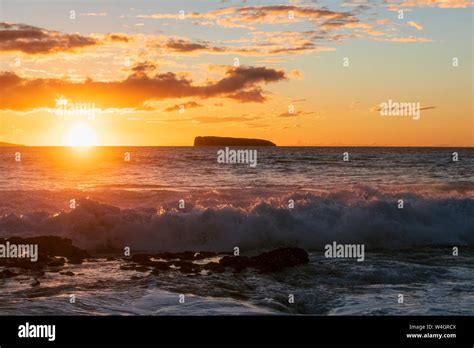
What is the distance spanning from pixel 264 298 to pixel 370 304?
2317 mm

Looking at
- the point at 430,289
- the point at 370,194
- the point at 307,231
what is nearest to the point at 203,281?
the point at 430,289

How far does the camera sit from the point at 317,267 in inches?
692

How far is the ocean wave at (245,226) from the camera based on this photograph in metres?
23.0

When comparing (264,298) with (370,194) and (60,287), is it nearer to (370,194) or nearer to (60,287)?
(60,287)

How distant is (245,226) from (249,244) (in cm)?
85

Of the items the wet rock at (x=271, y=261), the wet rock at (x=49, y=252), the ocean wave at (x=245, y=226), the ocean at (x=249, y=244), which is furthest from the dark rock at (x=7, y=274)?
the ocean wave at (x=245, y=226)

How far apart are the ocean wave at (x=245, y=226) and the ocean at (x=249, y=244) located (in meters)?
0.05

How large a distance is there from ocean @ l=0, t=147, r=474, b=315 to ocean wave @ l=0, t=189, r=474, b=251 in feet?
0.15

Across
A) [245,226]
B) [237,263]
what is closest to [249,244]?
[245,226]

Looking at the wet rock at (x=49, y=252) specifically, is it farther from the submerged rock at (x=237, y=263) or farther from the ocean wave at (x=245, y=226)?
the ocean wave at (x=245, y=226)

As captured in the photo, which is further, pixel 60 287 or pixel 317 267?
pixel 317 267

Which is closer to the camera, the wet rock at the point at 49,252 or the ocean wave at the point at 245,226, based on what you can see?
the wet rock at the point at 49,252
